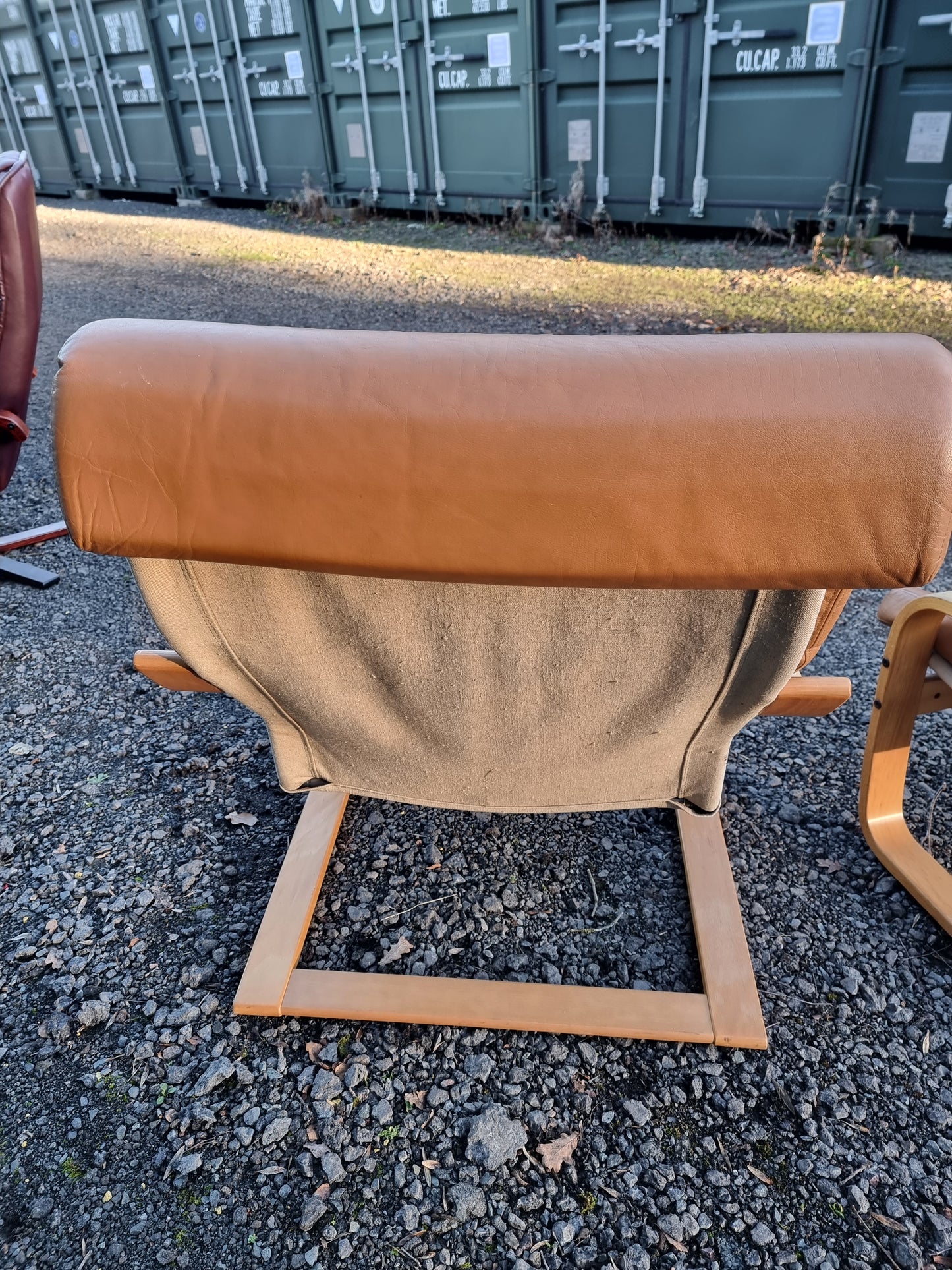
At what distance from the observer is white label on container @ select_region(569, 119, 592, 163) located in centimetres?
681

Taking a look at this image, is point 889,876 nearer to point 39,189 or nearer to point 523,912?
point 523,912

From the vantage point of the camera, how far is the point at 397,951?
1.71 meters

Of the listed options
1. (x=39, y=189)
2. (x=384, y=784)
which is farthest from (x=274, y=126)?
(x=384, y=784)

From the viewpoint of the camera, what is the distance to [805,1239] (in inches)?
48.3

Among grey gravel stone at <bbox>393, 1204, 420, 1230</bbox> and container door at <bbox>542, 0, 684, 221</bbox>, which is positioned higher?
container door at <bbox>542, 0, 684, 221</bbox>

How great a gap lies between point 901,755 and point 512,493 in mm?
1383

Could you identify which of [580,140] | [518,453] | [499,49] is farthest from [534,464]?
[499,49]

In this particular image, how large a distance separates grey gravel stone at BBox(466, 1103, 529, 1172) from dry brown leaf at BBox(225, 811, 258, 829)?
921 mm

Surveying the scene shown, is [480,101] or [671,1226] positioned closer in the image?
Result: [671,1226]

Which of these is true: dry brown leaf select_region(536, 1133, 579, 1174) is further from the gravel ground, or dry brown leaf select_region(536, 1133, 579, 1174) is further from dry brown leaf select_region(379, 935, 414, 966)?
dry brown leaf select_region(379, 935, 414, 966)

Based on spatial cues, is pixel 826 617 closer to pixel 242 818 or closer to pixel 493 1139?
pixel 493 1139

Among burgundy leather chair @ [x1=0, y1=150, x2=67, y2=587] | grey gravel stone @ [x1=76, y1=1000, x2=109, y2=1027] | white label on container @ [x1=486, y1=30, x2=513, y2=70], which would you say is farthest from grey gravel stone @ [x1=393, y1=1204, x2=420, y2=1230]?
white label on container @ [x1=486, y1=30, x2=513, y2=70]

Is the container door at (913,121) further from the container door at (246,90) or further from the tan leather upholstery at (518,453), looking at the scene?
the tan leather upholstery at (518,453)

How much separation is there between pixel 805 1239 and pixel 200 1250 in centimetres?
90
